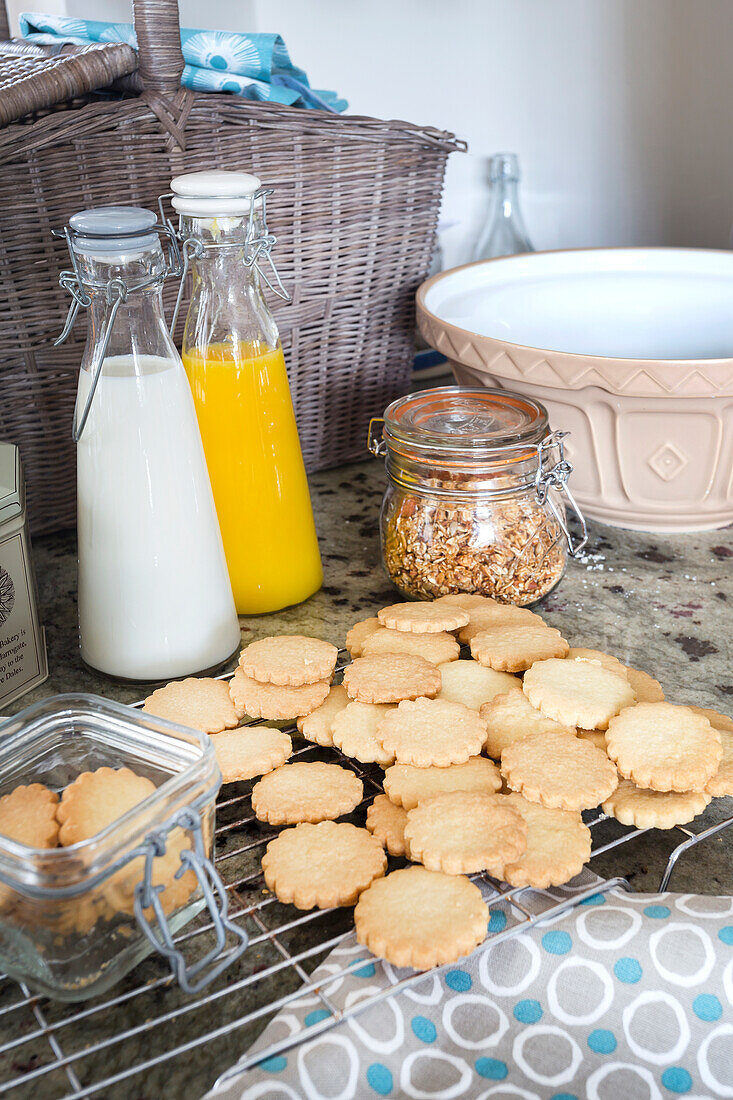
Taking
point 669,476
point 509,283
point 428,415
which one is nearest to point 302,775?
point 428,415

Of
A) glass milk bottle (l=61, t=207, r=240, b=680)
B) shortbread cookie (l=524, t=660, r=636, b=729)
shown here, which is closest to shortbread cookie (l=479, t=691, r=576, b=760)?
shortbread cookie (l=524, t=660, r=636, b=729)

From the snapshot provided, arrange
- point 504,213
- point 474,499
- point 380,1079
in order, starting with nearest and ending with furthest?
point 380,1079, point 474,499, point 504,213

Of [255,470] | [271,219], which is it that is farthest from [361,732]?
[271,219]

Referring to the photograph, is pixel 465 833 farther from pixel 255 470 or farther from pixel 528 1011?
pixel 255 470

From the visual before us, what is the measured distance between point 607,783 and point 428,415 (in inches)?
13.4

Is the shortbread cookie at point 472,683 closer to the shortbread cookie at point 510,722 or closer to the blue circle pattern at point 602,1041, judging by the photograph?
the shortbread cookie at point 510,722

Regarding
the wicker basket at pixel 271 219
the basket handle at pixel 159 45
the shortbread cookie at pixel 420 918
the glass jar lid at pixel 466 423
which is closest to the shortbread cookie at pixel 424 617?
the glass jar lid at pixel 466 423

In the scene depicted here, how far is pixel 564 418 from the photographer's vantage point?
81 centimetres

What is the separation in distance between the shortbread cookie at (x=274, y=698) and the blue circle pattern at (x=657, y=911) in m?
0.24

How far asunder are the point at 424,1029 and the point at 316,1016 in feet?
0.15

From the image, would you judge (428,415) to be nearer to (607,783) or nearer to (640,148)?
(607,783)

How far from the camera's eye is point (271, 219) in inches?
33.2

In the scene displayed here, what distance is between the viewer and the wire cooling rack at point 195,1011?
0.41 meters

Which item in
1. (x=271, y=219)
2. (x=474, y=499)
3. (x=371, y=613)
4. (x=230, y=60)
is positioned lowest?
(x=371, y=613)
